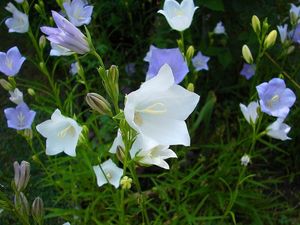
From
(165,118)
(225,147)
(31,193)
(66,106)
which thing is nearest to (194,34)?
(225,147)

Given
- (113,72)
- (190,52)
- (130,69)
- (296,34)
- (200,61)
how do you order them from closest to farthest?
1. (113,72)
2. (190,52)
3. (296,34)
4. (200,61)
5. (130,69)

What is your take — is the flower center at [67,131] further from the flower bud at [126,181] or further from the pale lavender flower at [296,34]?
the pale lavender flower at [296,34]

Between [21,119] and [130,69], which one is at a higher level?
[21,119]

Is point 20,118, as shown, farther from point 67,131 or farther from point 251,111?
point 251,111

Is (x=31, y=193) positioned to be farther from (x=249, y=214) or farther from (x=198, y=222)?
(x=249, y=214)

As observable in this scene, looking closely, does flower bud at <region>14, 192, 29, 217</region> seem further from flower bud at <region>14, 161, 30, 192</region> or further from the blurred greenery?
the blurred greenery

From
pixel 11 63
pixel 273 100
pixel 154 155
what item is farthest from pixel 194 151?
pixel 154 155
